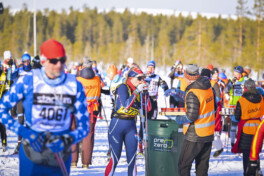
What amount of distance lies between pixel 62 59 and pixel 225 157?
6.28 meters

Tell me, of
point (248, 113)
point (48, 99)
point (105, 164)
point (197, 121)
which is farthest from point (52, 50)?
point (105, 164)

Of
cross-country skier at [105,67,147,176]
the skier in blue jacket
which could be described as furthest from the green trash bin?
the skier in blue jacket

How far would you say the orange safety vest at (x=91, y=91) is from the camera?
6758 mm

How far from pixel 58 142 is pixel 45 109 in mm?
351

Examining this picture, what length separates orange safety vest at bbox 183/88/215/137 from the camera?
4551 millimetres

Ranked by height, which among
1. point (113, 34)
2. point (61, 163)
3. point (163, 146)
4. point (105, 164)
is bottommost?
point (105, 164)

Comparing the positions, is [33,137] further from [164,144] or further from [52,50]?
[164,144]

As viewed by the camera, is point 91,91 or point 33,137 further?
point 91,91

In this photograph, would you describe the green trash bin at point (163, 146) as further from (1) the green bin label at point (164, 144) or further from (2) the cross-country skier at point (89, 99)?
(2) the cross-country skier at point (89, 99)

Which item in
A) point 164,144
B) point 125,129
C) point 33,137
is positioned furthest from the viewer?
point 164,144

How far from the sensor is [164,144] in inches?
206

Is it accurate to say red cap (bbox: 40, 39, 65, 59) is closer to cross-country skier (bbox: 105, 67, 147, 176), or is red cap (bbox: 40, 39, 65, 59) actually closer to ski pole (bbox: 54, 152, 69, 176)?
ski pole (bbox: 54, 152, 69, 176)

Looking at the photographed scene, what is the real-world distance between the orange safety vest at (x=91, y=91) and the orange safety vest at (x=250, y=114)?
3014 millimetres

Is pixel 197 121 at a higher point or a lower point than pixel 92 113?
higher
